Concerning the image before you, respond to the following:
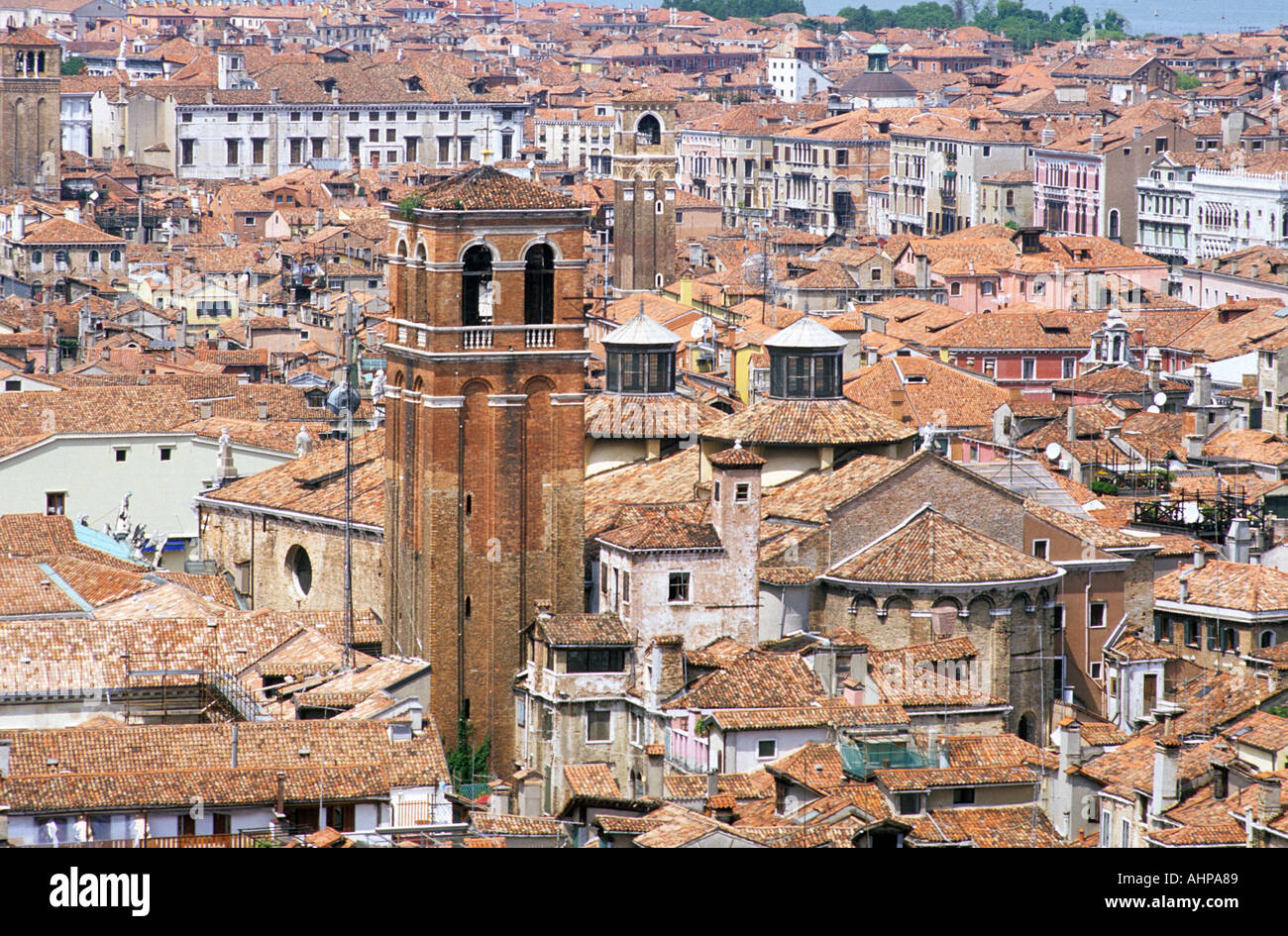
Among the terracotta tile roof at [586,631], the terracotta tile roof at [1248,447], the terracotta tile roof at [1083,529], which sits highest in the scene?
the terracotta tile roof at [1083,529]

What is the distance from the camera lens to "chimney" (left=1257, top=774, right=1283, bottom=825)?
23250mm

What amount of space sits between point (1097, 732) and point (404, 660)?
8523 mm

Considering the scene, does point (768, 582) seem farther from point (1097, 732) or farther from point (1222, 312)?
point (1222, 312)

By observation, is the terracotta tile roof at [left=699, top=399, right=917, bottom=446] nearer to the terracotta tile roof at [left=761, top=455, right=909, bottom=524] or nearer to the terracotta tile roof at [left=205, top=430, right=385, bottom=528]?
the terracotta tile roof at [left=761, top=455, right=909, bottom=524]

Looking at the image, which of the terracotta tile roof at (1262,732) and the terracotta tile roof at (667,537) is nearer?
the terracotta tile roof at (1262,732)

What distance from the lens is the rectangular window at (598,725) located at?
106 feet

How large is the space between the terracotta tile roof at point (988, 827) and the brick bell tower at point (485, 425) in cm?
911

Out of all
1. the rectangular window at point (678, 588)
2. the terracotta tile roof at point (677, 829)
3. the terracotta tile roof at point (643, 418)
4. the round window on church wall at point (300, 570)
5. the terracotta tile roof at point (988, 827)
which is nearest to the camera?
the terracotta tile roof at point (677, 829)

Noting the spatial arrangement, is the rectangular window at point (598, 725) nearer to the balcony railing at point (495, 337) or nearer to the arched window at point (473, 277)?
the balcony railing at point (495, 337)

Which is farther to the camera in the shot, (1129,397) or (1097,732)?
(1129,397)

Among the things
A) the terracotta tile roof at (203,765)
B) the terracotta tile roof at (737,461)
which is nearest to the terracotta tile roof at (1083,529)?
the terracotta tile roof at (737,461)

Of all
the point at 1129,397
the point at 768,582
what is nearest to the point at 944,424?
the point at 1129,397

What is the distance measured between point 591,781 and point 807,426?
12.1 metres

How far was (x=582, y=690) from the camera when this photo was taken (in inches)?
1283
